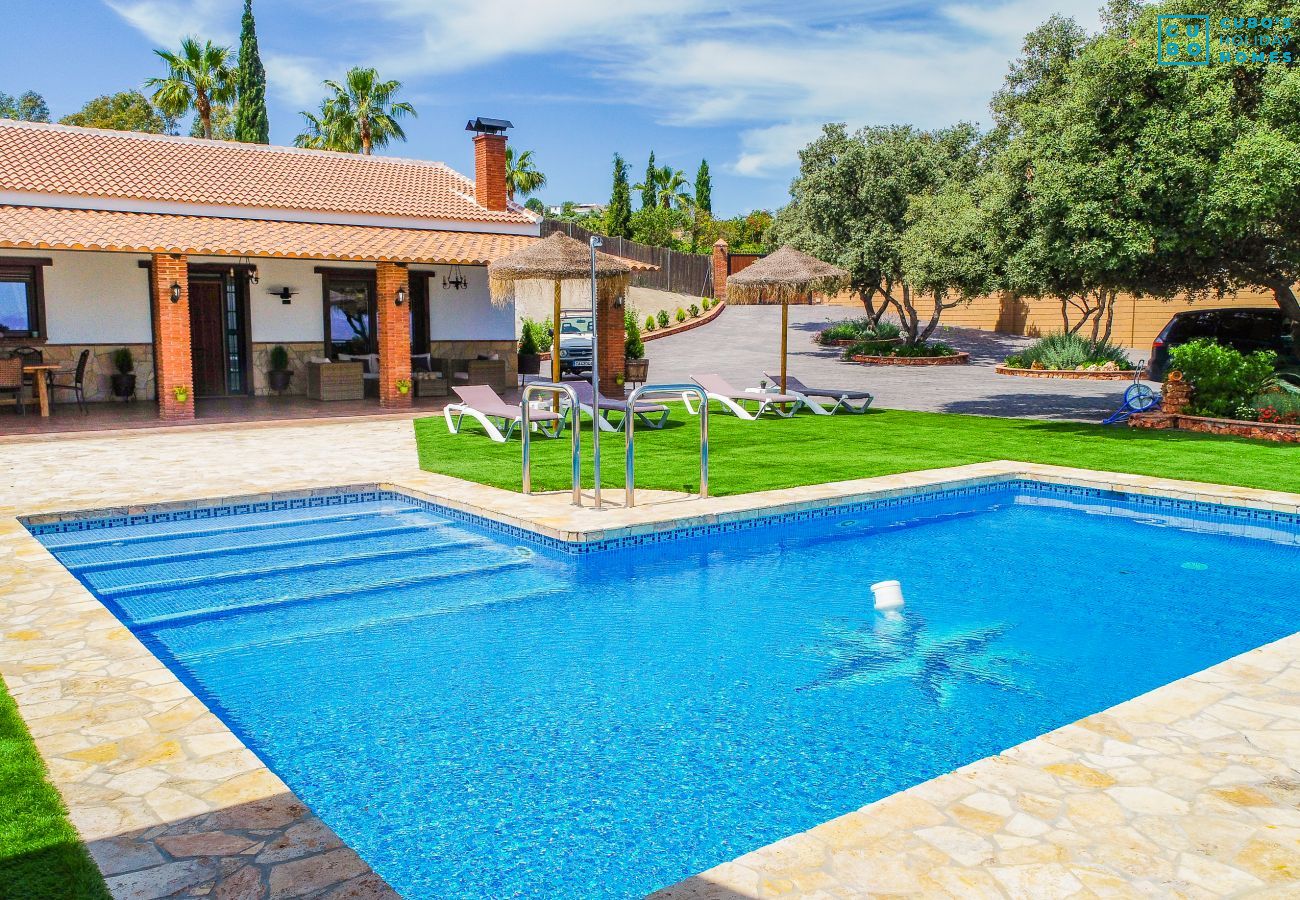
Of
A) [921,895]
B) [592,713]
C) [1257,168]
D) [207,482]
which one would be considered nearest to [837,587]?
[592,713]

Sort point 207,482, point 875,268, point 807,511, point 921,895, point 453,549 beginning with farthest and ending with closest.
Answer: point 875,268 → point 207,482 → point 807,511 → point 453,549 → point 921,895

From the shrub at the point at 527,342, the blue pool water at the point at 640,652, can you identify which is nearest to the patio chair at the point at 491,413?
the blue pool water at the point at 640,652

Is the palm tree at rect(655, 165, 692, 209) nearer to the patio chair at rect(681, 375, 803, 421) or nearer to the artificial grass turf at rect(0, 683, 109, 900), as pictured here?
the patio chair at rect(681, 375, 803, 421)

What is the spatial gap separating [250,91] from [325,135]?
3621mm

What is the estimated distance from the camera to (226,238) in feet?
58.0

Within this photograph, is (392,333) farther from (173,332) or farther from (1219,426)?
(1219,426)

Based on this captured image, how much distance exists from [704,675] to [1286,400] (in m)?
11.8

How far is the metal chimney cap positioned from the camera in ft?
77.4

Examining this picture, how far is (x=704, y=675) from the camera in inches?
240

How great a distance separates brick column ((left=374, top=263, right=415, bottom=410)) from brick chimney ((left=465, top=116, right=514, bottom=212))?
6121 millimetres

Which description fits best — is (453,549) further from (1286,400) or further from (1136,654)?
(1286,400)

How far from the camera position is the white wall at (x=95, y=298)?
58.0 ft

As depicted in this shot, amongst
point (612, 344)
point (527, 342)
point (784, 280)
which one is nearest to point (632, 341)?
point (612, 344)

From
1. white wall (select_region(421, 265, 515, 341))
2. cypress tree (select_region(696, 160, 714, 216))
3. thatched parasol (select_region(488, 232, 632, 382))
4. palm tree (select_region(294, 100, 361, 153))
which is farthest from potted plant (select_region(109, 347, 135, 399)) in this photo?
cypress tree (select_region(696, 160, 714, 216))
